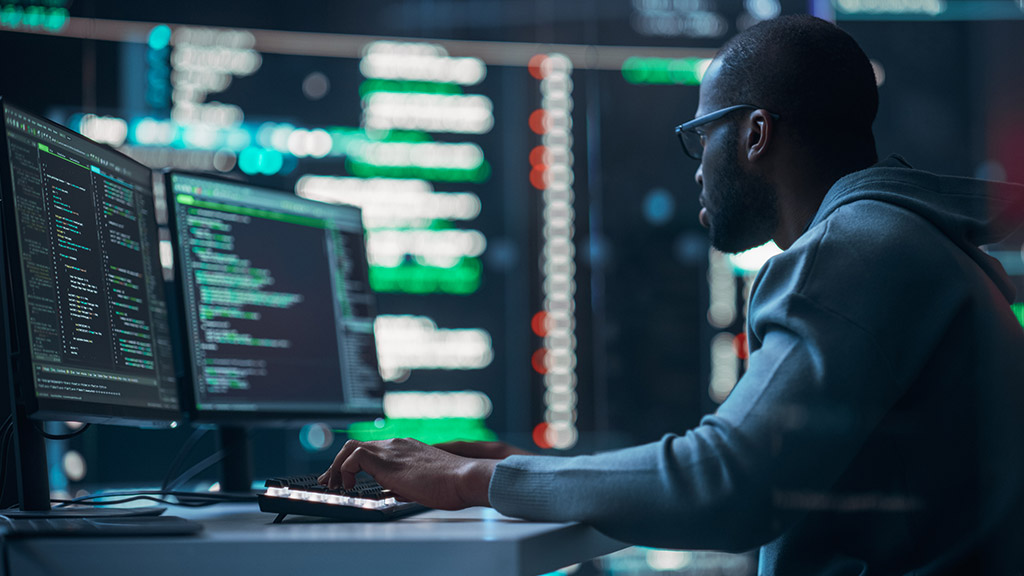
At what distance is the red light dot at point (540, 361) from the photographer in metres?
2.92

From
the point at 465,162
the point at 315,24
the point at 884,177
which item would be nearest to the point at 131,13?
the point at 315,24

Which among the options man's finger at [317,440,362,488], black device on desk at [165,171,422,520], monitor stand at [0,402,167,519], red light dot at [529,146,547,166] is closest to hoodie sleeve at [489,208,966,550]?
man's finger at [317,440,362,488]

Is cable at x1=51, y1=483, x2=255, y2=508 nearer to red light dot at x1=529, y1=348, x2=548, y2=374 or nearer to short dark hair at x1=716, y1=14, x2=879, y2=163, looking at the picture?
short dark hair at x1=716, y1=14, x2=879, y2=163

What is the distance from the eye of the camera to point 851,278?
1.00 m

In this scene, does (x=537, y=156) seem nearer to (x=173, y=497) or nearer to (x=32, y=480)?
(x=173, y=497)

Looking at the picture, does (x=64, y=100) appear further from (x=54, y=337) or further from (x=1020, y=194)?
(x=1020, y=194)

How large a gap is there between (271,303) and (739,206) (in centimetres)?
77

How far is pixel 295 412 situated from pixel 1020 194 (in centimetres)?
111

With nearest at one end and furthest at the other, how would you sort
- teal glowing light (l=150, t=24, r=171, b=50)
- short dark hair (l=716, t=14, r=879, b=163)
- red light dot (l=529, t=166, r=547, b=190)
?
short dark hair (l=716, t=14, r=879, b=163)
teal glowing light (l=150, t=24, r=171, b=50)
red light dot (l=529, t=166, r=547, b=190)

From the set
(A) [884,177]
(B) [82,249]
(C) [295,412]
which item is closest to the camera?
(A) [884,177]

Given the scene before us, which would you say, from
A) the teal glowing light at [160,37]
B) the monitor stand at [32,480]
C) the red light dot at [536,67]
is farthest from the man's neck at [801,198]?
the teal glowing light at [160,37]

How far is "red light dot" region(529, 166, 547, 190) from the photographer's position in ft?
9.75

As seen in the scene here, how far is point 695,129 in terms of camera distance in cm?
141

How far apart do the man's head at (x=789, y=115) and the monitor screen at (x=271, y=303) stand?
0.73 metres
